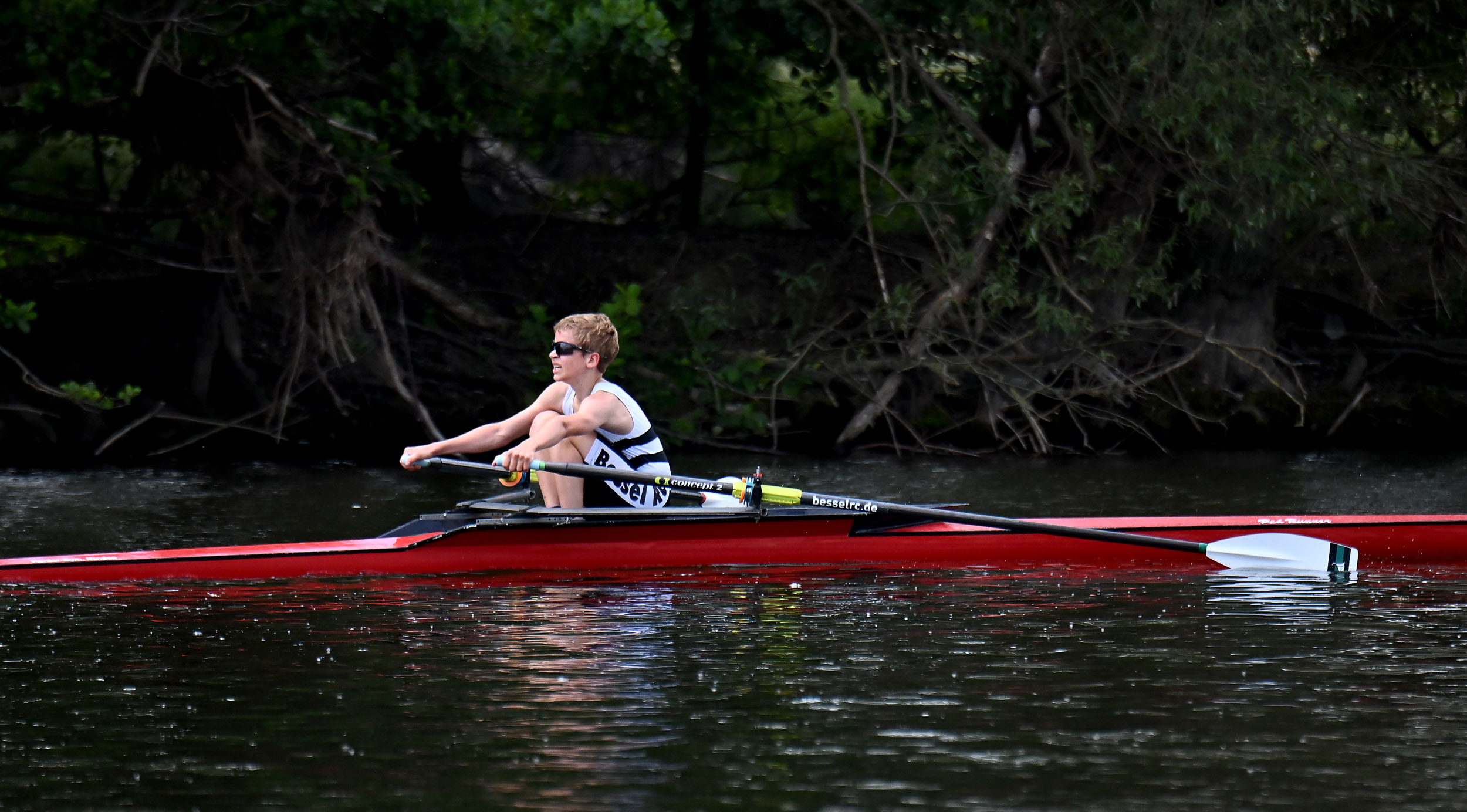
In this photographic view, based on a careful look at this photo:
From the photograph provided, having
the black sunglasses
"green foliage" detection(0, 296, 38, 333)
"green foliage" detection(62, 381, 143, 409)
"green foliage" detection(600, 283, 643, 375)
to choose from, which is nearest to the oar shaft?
the black sunglasses

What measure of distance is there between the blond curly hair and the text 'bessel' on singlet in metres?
0.14

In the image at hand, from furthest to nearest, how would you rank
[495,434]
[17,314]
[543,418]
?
[17,314] < [495,434] < [543,418]

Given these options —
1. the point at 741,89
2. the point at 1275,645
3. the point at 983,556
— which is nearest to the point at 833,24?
the point at 741,89

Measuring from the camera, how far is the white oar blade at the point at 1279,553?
7031 millimetres

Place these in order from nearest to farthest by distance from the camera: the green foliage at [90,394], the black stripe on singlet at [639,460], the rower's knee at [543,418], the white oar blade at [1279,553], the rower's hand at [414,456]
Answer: the rower's hand at [414,456]
the white oar blade at [1279,553]
the rower's knee at [543,418]
the black stripe on singlet at [639,460]
the green foliage at [90,394]

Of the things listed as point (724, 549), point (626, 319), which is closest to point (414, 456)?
point (724, 549)

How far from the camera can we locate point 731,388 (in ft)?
42.4

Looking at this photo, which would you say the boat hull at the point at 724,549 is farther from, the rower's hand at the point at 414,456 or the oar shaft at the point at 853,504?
the rower's hand at the point at 414,456

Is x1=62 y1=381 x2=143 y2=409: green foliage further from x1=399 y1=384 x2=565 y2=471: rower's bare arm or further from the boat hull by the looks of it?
x1=399 y1=384 x2=565 y2=471: rower's bare arm

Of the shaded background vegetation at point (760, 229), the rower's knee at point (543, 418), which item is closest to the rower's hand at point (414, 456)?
the rower's knee at point (543, 418)

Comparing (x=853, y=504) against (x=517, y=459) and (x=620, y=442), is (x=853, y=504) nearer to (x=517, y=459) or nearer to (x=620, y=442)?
(x=620, y=442)

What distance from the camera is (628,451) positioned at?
726 centimetres

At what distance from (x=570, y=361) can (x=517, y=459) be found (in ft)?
1.67

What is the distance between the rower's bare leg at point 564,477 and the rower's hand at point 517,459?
19cm
